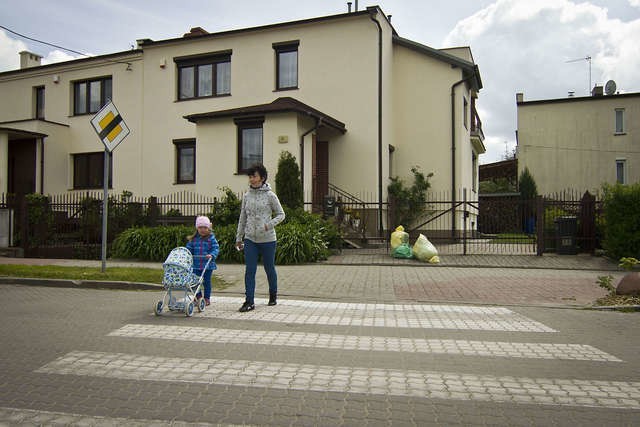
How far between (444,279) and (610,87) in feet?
106

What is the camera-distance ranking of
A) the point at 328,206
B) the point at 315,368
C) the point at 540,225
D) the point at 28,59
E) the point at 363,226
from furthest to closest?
1. the point at 28,59
2. the point at 363,226
3. the point at 328,206
4. the point at 540,225
5. the point at 315,368

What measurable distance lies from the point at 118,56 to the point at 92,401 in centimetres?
2230

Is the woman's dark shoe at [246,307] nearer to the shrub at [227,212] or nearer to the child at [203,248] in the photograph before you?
the child at [203,248]

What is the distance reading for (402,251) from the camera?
13867 mm

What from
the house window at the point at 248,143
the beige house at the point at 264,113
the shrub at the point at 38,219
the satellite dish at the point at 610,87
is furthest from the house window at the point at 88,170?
the satellite dish at the point at 610,87

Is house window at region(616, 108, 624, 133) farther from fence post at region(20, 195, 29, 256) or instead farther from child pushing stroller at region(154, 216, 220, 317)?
child pushing stroller at region(154, 216, 220, 317)

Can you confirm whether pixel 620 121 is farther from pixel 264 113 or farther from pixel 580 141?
pixel 264 113

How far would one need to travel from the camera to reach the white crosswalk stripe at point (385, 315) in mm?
6374

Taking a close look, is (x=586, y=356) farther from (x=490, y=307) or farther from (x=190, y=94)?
(x=190, y=94)

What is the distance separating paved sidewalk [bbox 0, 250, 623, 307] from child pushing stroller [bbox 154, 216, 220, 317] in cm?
201

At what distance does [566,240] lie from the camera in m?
14.3

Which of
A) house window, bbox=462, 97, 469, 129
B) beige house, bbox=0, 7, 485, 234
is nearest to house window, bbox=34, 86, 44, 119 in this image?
beige house, bbox=0, 7, 485, 234

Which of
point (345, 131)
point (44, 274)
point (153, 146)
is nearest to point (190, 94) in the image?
point (153, 146)

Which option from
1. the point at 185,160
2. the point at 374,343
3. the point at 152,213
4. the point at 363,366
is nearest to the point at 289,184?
the point at 152,213
